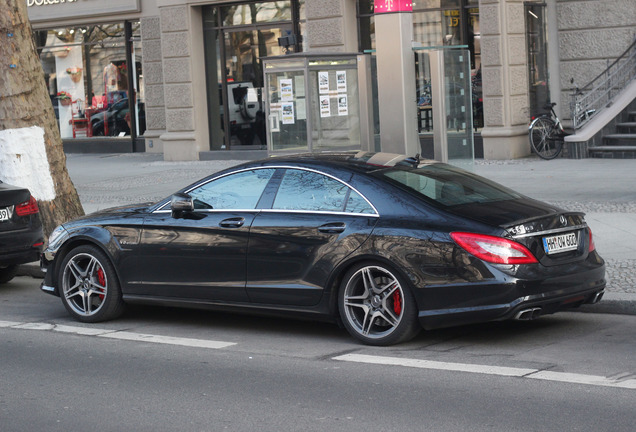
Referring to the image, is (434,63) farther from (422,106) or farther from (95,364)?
(95,364)

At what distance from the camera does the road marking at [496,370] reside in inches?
241

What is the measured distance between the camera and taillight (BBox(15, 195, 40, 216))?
1043cm

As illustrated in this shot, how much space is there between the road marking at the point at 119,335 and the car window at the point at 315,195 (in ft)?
3.78

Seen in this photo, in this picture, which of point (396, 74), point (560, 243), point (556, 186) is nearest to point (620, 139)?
point (556, 186)

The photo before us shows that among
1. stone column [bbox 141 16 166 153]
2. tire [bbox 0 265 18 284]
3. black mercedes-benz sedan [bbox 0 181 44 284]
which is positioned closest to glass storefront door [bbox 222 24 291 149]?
stone column [bbox 141 16 166 153]

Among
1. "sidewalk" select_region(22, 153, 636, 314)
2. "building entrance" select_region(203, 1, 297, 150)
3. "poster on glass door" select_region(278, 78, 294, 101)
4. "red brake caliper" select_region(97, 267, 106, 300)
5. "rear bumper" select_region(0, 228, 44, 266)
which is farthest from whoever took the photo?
"building entrance" select_region(203, 1, 297, 150)

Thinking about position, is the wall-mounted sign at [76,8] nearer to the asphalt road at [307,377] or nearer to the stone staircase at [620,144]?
the stone staircase at [620,144]

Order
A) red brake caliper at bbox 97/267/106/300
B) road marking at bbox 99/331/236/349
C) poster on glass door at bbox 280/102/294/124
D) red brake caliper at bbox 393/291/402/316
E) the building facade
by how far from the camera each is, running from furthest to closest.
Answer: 1. the building facade
2. poster on glass door at bbox 280/102/294/124
3. red brake caliper at bbox 97/267/106/300
4. road marking at bbox 99/331/236/349
5. red brake caliper at bbox 393/291/402/316

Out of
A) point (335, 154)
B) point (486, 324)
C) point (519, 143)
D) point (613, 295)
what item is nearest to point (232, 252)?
point (335, 154)

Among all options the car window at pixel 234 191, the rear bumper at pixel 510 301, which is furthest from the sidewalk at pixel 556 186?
the car window at pixel 234 191

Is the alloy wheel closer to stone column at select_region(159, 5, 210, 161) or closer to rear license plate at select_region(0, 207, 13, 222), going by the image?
rear license plate at select_region(0, 207, 13, 222)

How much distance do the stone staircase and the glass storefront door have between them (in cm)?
746

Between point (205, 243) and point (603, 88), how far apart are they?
1348cm

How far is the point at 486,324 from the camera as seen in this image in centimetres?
794
